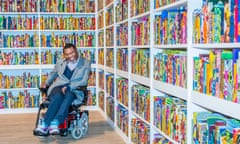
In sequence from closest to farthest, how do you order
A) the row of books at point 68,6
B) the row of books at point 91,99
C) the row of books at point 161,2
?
the row of books at point 161,2, the row of books at point 68,6, the row of books at point 91,99

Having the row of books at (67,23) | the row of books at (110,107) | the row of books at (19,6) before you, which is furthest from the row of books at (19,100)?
the row of books at (110,107)

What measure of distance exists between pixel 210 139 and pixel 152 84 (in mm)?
1371

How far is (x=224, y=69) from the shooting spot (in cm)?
213

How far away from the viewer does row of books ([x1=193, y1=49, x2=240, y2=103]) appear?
2.04 meters

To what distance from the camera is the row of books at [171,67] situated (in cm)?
280

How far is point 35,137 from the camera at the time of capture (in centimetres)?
511

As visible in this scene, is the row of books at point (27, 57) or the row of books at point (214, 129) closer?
the row of books at point (214, 129)

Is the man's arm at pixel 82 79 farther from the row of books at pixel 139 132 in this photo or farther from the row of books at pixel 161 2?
the row of books at pixel 161 2

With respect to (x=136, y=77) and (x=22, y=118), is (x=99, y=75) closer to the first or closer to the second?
(x=22, y=118)

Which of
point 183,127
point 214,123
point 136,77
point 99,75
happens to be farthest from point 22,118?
point 214,123

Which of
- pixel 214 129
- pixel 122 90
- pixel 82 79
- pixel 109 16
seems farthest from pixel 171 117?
pixel 109 16

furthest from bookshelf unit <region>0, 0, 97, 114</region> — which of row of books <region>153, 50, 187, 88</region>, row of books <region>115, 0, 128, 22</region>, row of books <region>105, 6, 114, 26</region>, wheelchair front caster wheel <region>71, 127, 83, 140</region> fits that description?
row of books <region>153, 50, 187, 88</region>

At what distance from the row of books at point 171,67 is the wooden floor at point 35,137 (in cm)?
167

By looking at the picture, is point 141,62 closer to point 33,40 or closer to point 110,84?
point 110,84
